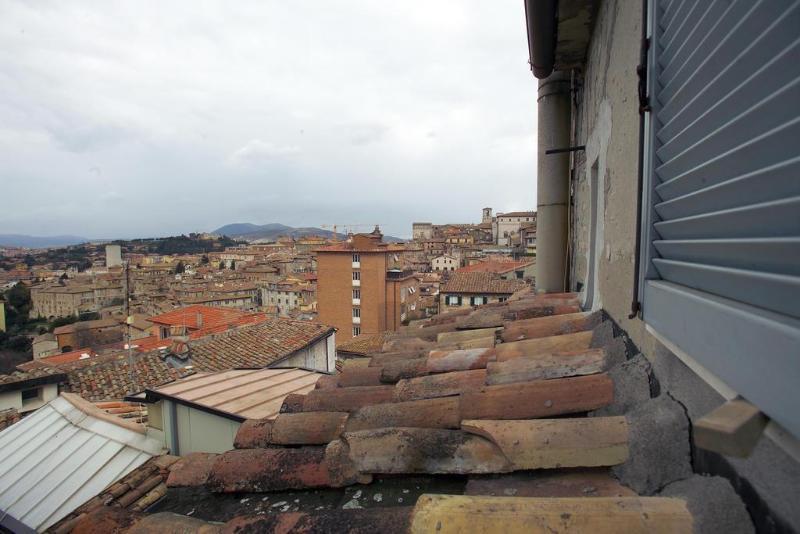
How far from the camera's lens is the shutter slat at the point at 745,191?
82 centimetres

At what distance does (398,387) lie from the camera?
232cm

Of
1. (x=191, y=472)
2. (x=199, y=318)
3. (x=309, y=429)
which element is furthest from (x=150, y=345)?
(x=309, y=429)

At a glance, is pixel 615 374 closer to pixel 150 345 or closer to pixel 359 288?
pixel 150 345

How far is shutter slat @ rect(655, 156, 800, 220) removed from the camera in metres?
0.82

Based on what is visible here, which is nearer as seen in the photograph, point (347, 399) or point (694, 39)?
point (694, 39)

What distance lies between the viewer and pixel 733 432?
0.79 m

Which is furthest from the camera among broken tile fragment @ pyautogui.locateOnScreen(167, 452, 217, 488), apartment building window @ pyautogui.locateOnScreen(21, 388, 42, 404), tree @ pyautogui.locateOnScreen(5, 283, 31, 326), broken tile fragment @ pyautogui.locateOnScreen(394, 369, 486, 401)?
tree @ pyautogui.locateOnScreen(5, 283, 31, 326)

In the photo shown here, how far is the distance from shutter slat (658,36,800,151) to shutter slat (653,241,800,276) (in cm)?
31

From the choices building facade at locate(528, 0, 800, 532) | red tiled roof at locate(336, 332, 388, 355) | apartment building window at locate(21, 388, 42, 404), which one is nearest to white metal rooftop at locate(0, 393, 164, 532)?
apartment building window at locate(21, 388, 42, 404)

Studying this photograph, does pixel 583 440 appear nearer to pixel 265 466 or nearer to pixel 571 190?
pixel 265 466

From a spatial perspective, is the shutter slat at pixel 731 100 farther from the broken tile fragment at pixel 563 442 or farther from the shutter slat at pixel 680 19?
the broken tile fragment at pixel 563 442

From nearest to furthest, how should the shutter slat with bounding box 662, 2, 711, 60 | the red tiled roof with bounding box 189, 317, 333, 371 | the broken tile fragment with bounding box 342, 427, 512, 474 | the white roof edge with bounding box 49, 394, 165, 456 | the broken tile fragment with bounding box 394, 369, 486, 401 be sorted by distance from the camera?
the shutter slat with bounding box 662, 2, 711, 60 < the broken tile fragment with bounding box 342, 427, 512, 474 < the broken tile fragment with bounding box 394, 369, 486, 401 < the white roof edge with bounding box 49, 394, 165, 456 < the red tiled roof with bounding box 189, 317, 333, 371

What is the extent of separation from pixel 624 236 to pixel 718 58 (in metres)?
1.22

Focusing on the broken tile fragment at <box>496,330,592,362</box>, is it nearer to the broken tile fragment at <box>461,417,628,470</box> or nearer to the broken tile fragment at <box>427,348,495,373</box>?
the broken tile fragment at <box>427,348,495,373</box>
